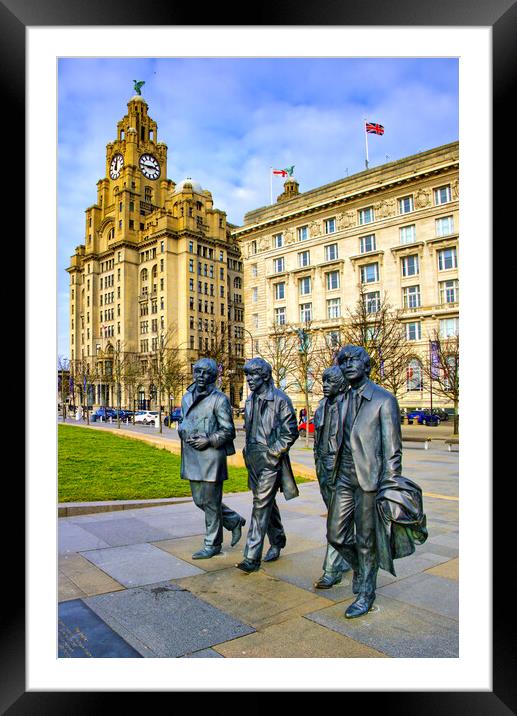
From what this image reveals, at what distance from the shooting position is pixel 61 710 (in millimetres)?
3244

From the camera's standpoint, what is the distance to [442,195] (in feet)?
136

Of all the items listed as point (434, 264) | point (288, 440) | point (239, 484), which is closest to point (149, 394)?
point (434, 264)

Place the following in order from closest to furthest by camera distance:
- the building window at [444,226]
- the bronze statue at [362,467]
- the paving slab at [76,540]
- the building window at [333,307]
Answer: the bronze statue at [362,467] < the paving slab at [76,540] < the building window at [444,226] < the building window at [333,307]

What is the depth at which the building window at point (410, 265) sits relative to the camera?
4338 centimetres

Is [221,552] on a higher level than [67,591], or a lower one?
lower

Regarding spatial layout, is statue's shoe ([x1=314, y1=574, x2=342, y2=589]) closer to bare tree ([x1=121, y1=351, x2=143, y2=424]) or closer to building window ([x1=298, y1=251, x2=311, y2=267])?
building window ([x1=298, y1=251, x2=311, y2=267])

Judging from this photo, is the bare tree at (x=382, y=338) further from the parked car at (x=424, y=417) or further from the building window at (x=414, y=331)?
the parked car at (x=424, y=417)

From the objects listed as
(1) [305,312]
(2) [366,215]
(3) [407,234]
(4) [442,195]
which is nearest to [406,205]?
(3) [407,234]

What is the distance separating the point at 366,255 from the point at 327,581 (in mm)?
43177

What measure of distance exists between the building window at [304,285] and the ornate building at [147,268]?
20361 millimetres

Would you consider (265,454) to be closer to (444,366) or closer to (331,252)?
(444,366)

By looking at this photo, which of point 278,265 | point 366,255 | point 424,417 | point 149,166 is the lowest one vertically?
point 424,417

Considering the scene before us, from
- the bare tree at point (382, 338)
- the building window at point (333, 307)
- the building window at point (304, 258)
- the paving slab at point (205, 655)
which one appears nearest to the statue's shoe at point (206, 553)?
the paving slab at point (205, 655)

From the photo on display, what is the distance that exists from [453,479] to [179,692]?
10768mm
